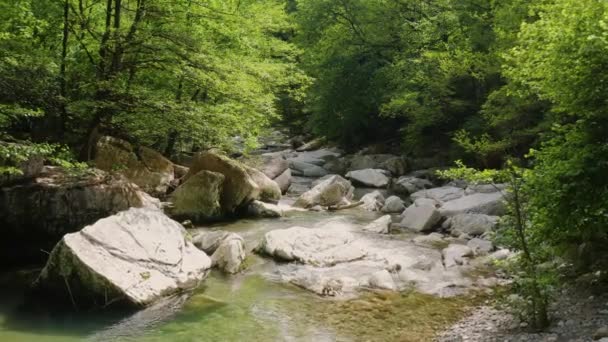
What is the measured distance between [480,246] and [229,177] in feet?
28.3

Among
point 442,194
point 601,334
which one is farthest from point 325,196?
point 601,334

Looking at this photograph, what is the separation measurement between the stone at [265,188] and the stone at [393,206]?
4274mm

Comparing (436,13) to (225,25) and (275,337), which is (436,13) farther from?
(275,337)

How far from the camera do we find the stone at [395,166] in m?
27.9

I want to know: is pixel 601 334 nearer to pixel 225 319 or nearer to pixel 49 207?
pixel 225 319

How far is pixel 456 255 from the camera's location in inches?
518

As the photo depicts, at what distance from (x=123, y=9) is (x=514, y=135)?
15.1 m

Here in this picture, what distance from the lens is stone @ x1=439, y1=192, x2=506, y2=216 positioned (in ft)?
54.9

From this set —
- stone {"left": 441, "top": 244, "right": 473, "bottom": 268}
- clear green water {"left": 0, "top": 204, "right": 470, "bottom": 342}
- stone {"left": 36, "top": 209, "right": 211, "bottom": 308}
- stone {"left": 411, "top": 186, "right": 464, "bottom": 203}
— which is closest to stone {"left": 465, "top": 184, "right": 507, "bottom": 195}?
stone {"left": 411, "top": 186, "right": 464, "bottom": 203}

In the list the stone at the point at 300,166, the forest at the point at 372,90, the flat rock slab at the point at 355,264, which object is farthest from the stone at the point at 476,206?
the stone at the point at 300,166

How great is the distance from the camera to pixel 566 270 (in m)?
9.88

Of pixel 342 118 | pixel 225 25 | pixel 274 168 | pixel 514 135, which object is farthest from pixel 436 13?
pixel 225 25

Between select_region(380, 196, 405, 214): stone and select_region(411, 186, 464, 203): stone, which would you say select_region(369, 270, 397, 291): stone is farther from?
select_region(411, 186, 464, 203): stone

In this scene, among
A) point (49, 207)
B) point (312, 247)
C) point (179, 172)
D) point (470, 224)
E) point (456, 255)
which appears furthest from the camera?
point (179, 172)
